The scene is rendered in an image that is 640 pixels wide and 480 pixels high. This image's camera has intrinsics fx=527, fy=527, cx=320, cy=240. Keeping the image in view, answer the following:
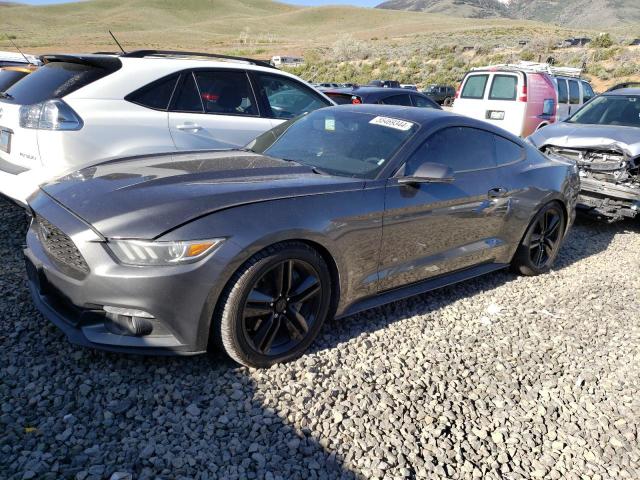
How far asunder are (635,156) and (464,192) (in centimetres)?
371

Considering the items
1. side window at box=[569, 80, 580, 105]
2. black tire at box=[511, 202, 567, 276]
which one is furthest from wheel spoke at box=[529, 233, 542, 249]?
side window at box=[569, 80, 580, 105]

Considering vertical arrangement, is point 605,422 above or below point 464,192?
below

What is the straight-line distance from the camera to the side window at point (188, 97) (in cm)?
503

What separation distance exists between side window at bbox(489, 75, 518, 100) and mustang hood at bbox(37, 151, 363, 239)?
9061mm

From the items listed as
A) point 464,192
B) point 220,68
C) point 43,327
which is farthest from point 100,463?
point 220,68

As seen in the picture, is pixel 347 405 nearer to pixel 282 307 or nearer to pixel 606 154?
pixel 282 307

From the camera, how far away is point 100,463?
2.28 meters

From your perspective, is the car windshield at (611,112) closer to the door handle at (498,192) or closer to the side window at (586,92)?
the door handle at (498,192)

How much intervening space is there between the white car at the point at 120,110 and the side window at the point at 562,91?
10024 mm

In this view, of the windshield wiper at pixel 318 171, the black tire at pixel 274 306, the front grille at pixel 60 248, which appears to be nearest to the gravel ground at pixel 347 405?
the black tire at pixel 274 306

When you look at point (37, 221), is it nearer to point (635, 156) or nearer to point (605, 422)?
point (605, 422)

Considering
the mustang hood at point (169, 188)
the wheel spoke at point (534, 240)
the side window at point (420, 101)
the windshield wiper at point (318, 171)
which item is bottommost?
the wheel spoke at point (534, 240)

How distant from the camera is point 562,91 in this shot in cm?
1326

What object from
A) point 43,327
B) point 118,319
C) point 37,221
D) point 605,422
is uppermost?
point 37,221
